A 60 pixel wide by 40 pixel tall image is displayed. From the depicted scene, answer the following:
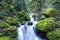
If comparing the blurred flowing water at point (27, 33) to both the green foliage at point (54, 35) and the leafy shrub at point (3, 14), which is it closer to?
the green foliage at point (54, 35)

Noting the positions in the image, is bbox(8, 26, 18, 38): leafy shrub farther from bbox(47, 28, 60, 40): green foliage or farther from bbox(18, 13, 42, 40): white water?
bbox(47, 28, 60, 40): green foliage

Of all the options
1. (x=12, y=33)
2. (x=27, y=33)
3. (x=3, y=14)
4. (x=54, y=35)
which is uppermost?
(x=3, y=14)

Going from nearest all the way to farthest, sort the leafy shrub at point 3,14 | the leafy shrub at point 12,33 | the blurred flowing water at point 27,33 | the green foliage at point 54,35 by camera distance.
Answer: the leafy shrub at point 12,33, the green foliage at point 54,35, the blurred flowing water at point 27,33, the leafy shrub at point 3,14

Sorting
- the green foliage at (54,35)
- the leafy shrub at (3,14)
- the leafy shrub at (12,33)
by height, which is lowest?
the green foliage at (54,35)

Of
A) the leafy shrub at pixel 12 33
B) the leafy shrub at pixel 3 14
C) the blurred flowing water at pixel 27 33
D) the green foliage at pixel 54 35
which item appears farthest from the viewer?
the leafy shrub at pixel 3 14

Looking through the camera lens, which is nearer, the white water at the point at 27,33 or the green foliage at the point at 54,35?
the green foliage at the point at 54,35

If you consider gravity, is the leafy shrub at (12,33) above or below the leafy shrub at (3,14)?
below

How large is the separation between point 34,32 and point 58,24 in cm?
236

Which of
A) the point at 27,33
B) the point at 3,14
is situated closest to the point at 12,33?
the point at 27,33

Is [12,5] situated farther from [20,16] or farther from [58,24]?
[58,24]

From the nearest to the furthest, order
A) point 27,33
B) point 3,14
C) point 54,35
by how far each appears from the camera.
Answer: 1. point 54,35
2. point 27,33
3. point 3,14

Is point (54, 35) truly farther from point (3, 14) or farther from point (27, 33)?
point (3, 14)

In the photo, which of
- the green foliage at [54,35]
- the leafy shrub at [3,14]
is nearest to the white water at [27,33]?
the green foliage at [54,35]

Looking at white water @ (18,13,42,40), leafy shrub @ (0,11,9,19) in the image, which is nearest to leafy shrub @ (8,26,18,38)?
white water @ (18,13,42,40)
